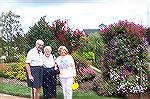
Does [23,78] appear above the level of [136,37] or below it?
below

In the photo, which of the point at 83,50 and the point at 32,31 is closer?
the point at 32,31

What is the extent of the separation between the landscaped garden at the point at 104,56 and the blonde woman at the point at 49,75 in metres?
1.44

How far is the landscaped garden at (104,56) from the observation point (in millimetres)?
9344

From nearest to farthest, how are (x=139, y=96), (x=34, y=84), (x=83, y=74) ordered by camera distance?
1. (x=34, y=84)
2. (x=139, y=96)
3. (x=83, y=74)

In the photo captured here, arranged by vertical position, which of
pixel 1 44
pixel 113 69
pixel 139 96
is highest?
pixel 1 44

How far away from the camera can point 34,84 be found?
7.43 meters

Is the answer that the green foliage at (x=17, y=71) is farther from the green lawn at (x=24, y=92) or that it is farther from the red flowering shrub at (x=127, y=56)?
the red flowering shrub at (x=127, y=56)

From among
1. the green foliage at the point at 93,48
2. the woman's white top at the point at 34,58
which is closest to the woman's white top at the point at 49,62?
the woman's white top at the point at 34,58

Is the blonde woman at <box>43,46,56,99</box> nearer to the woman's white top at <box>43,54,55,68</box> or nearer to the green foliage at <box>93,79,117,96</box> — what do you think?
the woman's white top at <box>43,54,55,68</box>

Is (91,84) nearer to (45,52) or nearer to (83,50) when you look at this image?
(83,50)

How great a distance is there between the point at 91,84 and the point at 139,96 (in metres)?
1.31

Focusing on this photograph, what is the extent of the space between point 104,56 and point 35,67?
279cm

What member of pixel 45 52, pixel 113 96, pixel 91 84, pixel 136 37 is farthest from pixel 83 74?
pixel 45 52

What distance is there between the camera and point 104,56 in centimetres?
970
